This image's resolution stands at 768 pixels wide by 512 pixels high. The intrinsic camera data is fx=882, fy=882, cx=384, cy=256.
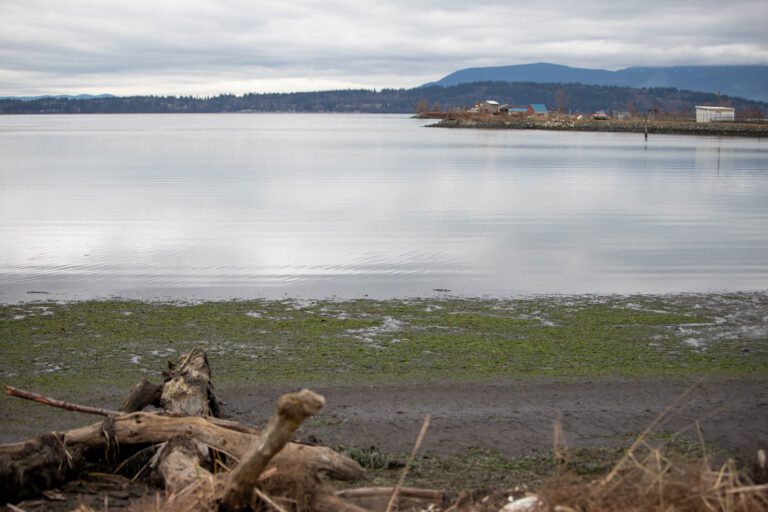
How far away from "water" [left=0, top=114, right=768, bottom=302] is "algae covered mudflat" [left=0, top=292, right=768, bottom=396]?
5.69 ft

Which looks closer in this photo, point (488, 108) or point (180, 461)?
point (180, 461)

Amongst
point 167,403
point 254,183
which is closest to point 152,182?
point 254,183

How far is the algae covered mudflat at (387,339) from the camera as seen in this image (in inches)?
420

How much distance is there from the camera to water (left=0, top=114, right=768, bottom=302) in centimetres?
1783

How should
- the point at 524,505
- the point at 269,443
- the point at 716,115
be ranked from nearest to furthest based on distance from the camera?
the point at 269,443
the point at 524,505
the point at 716,115

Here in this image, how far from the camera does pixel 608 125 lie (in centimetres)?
14662

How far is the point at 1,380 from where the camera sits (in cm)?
1026

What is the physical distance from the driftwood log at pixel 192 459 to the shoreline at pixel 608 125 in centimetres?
10721

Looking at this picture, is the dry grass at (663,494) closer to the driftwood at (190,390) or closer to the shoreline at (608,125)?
the driftwood at (190,390)

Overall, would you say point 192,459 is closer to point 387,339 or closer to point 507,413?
point 507,413

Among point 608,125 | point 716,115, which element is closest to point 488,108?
point 608,125

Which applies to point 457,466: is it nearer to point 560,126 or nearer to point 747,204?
point 747,204

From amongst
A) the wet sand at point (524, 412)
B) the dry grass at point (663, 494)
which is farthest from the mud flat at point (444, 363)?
the dry grass at point (663, 494)

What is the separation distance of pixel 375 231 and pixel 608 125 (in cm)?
12791
